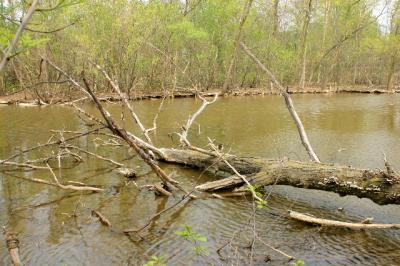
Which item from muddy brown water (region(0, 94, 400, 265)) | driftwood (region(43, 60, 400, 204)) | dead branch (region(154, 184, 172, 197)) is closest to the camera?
muddy brown water (region(0, 94, 400, 265))

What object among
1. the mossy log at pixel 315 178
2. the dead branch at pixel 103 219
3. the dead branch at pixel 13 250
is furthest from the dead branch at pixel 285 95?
the dead branch at pixel 13 250

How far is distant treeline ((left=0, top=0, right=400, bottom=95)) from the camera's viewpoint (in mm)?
26991

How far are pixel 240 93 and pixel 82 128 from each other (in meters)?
20.1

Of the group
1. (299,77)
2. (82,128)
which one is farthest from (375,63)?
(82,128)

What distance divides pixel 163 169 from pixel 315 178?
13.0 feet

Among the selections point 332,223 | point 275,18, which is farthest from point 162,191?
point 275,18

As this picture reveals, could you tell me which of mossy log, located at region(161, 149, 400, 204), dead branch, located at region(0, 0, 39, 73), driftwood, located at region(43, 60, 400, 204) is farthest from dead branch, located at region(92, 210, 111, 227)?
dead branch, located at region(0, 0, 39, 73)

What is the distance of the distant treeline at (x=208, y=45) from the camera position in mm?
26991

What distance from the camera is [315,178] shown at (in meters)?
7.30

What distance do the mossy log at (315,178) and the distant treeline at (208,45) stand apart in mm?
7336

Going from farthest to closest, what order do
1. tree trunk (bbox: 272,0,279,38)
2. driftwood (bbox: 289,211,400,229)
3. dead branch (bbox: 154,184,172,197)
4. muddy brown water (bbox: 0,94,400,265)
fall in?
tree trunk (bbox: 272,0,279,38) → dead branch (bbox: 154,184,172,197) → driftwood (bbox: 289,211,400,229) → muddy brown water (bbox: 0,94,400,265)

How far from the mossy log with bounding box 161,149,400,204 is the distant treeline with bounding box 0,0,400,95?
7.34 m

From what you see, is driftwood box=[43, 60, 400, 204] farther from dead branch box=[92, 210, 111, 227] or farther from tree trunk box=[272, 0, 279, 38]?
tree trunk box=[272, 0, 279, 38]

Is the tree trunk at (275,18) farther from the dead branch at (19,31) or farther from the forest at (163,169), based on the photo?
the dead branch at (19,31)
